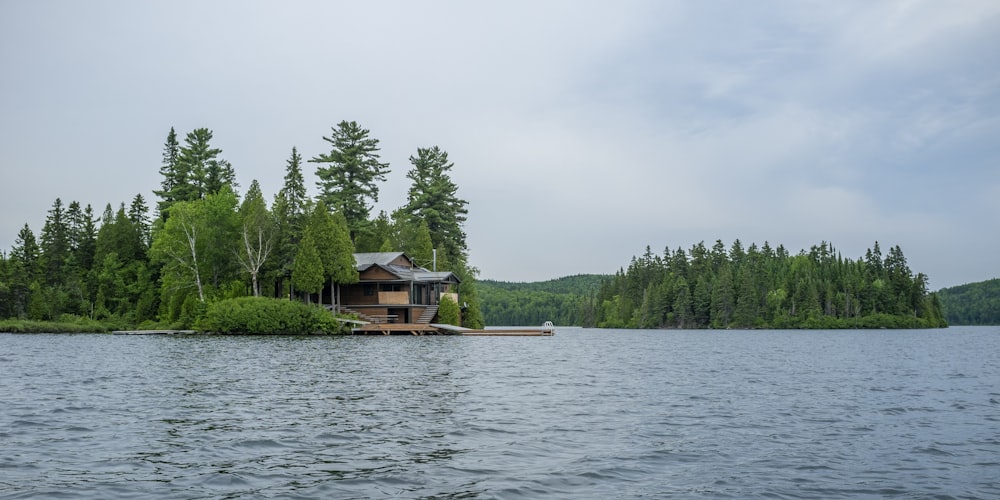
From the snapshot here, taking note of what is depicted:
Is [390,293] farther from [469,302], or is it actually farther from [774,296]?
Result: [774,296]

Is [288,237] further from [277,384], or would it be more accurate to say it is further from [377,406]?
[377,406]

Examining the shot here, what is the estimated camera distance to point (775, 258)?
18400 centimetres

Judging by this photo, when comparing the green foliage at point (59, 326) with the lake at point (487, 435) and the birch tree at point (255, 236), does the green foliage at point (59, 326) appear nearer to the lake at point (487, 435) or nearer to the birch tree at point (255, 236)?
the birch tree at point (255, 236)

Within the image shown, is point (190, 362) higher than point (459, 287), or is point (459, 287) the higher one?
point (459, 287)

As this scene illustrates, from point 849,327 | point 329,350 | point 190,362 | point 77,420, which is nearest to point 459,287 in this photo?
point 329,350

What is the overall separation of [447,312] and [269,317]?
15.2 meters

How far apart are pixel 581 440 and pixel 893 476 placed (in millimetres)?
4757

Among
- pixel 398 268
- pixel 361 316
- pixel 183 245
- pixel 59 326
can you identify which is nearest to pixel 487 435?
pixel 361 316

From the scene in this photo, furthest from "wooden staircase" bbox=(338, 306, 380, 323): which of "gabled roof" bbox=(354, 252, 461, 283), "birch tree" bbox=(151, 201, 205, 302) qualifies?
"birch tree" bbox=(151, 201, 205, 302)

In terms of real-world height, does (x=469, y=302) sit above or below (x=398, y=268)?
below

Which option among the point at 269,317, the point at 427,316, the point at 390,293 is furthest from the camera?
the point at 427,316

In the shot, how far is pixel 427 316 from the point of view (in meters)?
67.3

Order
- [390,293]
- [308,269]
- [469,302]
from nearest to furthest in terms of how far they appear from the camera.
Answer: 1. [308,269]
2. [390,293]
3. [469,302]

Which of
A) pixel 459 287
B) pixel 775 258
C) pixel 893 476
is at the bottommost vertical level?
pixel 893 476
